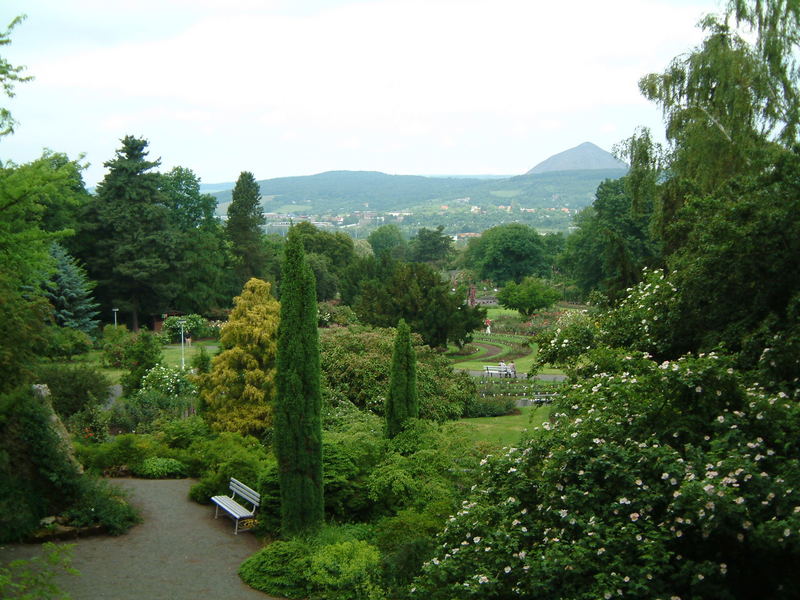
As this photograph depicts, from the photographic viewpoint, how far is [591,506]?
7559 mm

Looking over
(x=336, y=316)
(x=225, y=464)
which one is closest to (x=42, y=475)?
(x=225, y=464)

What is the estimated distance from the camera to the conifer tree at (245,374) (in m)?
19.7

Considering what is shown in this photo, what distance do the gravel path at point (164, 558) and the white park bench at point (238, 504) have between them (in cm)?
25

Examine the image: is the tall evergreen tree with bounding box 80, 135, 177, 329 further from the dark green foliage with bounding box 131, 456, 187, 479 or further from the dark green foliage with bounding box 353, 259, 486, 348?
the dark green foliage with bounding box 131, 456, 187, 479

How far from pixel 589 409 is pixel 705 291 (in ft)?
9.70

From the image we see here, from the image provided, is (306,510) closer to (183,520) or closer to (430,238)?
(183,520)

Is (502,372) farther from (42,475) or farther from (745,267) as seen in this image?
(745,267)

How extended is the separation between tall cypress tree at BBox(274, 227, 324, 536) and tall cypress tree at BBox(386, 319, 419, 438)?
337 cm

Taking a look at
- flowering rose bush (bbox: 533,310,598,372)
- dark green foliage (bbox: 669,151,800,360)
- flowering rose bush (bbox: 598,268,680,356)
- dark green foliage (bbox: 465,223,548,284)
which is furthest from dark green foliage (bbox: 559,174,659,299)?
dark green foliage (bbox: 669,151,800,360)

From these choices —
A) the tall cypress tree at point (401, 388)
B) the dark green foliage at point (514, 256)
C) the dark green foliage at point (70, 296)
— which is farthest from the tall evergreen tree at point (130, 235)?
the dark green foliage at point (514, 256)

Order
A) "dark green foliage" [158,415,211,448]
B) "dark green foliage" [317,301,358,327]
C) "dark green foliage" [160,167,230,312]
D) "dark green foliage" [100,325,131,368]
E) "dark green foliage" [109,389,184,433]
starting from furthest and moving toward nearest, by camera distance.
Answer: "dark green foliage" [160,167,230,312] < "dark green foliage" [317,301,358,327] < "dark green foliage" [100,325,131,368] < "dark green foliage" [109,389,184,433] < "dark green foliage" [158,415,211,448]

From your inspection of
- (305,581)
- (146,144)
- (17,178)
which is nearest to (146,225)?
(146,144)

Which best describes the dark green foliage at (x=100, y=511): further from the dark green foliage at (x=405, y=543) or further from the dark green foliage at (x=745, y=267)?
the dark green foliage at (x=745, y=267)

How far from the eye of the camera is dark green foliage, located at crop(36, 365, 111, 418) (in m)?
21.6
